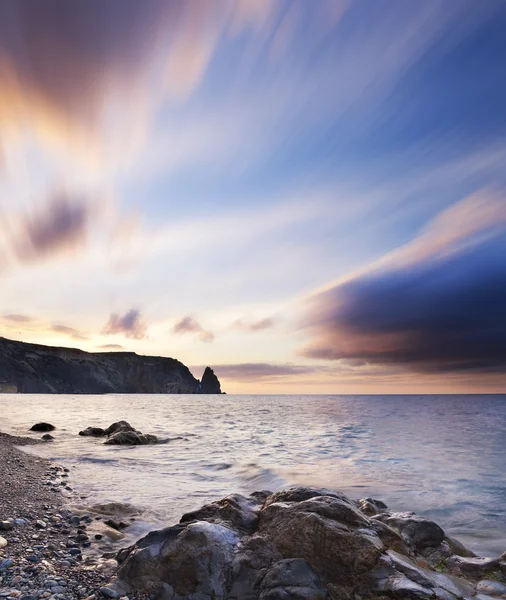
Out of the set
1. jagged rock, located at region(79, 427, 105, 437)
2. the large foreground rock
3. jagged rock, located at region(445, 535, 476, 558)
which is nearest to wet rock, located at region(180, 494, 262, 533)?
the large foreground rock

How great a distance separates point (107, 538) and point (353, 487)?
9.79m

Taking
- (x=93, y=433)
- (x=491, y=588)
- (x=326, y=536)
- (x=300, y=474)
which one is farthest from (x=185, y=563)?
(x=93, y=433)

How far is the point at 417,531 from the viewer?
8172 millimetres

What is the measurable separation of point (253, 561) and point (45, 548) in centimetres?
336

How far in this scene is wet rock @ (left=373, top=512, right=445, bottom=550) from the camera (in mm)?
7945

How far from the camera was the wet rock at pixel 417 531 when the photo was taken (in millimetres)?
7945

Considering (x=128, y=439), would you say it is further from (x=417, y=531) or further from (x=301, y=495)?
(x=417, y=531)

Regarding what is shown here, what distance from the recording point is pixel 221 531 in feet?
20.9

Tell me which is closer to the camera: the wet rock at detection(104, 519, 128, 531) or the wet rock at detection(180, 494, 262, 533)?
the wet rock at detection(180, 494, 262, 533)

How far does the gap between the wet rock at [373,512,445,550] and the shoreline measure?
5234 millimetres

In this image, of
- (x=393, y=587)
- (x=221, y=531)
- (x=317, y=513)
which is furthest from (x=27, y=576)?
(x=393, y=587)

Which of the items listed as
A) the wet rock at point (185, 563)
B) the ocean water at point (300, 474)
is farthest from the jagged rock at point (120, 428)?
the wet rock at point (185, 563)

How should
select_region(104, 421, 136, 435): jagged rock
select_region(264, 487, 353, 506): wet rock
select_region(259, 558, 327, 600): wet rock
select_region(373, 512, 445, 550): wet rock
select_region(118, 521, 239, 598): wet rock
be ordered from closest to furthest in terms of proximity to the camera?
select_region(259, 558, 327, 600): wet rock
select_region(118, 521, 239, 598): wet rock
select_region(264, 487, 353, 506): wet rock
select_region(373, 512, 445, 550): wet rock
select_region(104, 421, 136, 435): jagged rock

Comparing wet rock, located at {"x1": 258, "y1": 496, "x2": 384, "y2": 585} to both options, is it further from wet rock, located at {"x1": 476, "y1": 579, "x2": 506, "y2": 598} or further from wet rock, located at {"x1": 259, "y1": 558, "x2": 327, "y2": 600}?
wet rock, located at {"x1": 476, "y1": 579, "x2": 506, "y2": 598}
